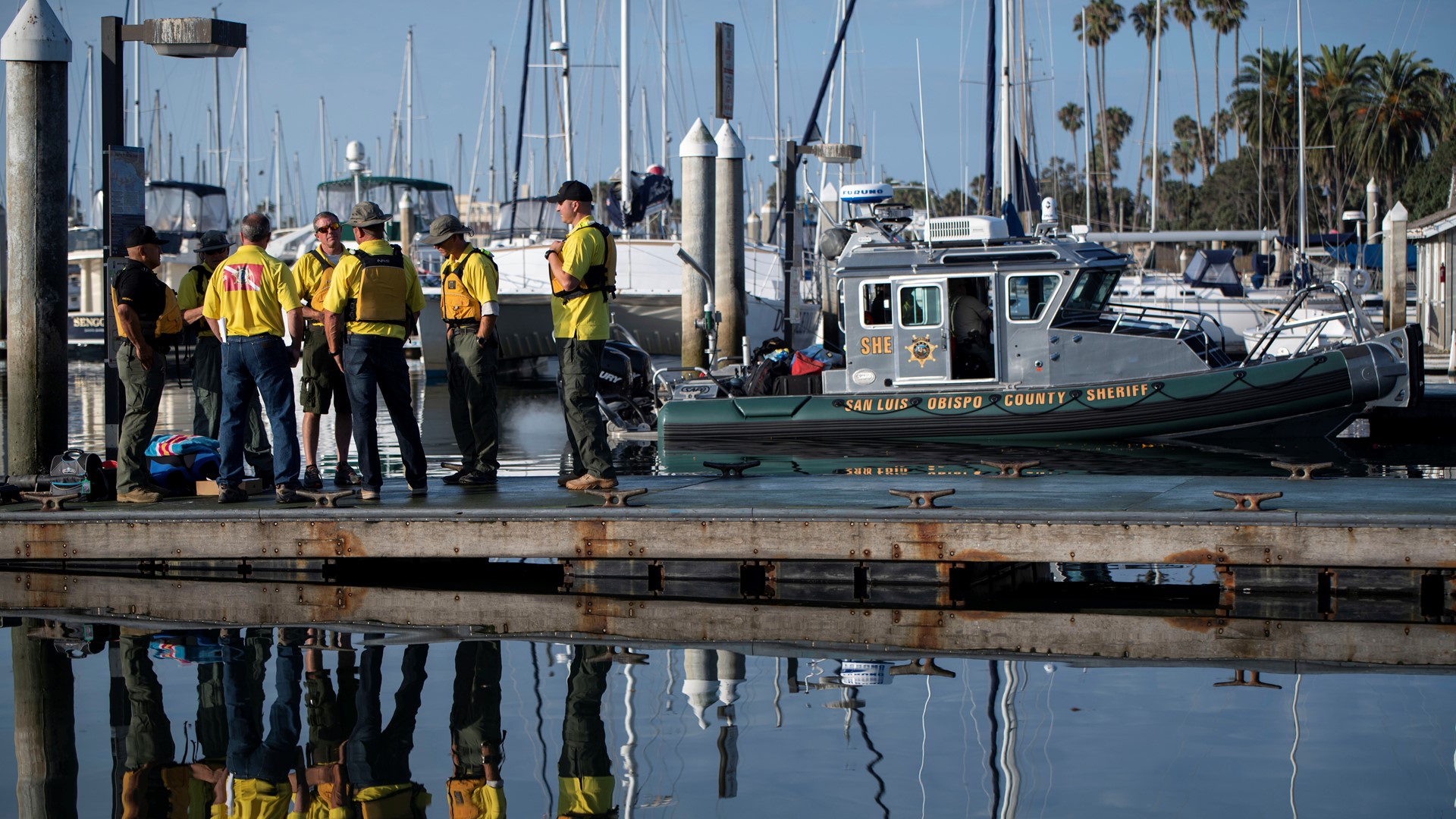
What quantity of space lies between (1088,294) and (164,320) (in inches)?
331

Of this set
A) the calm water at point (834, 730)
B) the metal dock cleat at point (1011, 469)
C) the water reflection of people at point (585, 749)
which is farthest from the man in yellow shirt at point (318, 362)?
the metal dock cleat at point (1011, 469)

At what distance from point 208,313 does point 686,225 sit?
41.6ft

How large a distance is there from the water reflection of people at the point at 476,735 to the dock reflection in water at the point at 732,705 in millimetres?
14

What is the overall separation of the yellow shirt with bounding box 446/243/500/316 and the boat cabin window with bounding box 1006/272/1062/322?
21.2 ft

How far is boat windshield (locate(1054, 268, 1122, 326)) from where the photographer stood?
13.2 metres

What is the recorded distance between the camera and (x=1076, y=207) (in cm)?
6494

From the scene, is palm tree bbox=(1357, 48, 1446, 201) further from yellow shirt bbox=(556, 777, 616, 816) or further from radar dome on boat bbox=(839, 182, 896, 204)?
yellow shirt bbox=(556, 777, 616, 816)

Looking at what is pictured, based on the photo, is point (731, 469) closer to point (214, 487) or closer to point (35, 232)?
point (214, 487)

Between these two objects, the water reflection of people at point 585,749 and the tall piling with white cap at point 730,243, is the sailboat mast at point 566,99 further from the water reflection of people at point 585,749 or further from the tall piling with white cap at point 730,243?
the water reflection of people at point 585,749

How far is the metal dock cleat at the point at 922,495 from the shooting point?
24.2 ft

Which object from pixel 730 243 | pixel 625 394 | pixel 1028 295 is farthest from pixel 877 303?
pixel 730 243

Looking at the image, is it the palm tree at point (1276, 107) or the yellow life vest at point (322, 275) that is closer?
the yellow life vest at point (322, 275)

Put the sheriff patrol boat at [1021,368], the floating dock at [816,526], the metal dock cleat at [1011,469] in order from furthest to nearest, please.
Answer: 1. the sheriff patrol boat at [1021,368]
2. the metal dock cleat at [1011,469]
3. the floating dock at [816,526]

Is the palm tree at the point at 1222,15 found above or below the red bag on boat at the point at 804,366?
above
